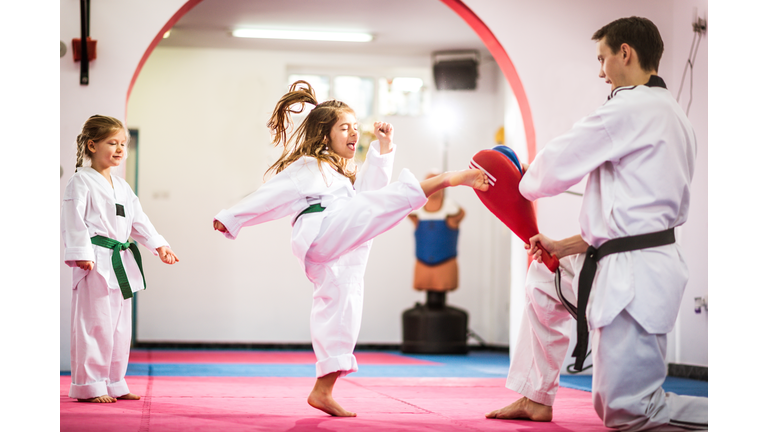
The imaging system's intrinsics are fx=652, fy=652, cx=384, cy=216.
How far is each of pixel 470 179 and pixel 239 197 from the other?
4.81 metres

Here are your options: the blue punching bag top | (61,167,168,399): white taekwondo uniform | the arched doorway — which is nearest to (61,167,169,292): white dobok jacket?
(61,167,168,399): white taekwondo uniform

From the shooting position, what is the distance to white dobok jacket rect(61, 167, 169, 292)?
96.7 inches

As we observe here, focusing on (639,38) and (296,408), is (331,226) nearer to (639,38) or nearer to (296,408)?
(296,408)

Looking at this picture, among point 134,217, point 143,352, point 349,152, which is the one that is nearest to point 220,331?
point 143,352

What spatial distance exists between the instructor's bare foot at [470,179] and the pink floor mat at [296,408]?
764 millimetres

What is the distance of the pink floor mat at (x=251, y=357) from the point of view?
5.07 metres

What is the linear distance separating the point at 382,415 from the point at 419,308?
13.3ft

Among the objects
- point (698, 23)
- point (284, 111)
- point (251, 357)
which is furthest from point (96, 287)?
point (698, 23)

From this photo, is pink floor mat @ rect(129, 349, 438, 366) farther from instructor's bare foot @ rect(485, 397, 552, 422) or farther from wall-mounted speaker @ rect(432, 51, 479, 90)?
instructor's bare foot @ rect(485, 397, 552, 422)

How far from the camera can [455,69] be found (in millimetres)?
6809

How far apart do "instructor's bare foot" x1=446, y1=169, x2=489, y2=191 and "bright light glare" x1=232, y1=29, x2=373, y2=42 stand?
452cm

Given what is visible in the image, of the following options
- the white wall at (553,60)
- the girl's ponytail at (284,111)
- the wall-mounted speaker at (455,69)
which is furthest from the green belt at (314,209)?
the wall-mounted speaker at (455,69)

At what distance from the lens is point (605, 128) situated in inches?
74.8
